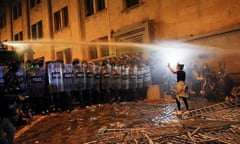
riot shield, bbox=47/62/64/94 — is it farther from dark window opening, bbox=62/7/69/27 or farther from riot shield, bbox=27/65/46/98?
dark window opening, bbox=62/7/69/27

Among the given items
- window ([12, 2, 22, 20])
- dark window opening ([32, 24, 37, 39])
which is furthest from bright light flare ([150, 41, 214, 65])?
window ([12, 2, 22, 20])

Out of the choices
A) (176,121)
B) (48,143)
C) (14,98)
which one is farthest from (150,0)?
(14,98)

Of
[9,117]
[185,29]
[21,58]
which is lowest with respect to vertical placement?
[9,117]

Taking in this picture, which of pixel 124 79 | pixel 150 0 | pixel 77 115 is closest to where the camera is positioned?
pixel 77 115

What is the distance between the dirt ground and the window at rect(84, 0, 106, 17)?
451 inches

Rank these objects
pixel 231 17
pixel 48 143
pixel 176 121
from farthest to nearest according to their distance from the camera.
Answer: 1. pixel 231 17
2. pixel 176 121
3. pixel 48 143

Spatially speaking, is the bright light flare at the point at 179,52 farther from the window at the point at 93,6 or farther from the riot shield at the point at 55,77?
the window at the point at 93,6

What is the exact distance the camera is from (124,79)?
43.7ft

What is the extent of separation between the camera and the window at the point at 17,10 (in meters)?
32.3

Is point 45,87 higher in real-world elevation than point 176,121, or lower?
higher

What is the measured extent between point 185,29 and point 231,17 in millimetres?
2686

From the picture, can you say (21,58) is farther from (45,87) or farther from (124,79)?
(124,79)

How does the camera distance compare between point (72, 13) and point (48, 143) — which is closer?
point (48, 143)

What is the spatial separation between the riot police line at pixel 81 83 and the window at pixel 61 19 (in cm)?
1212
